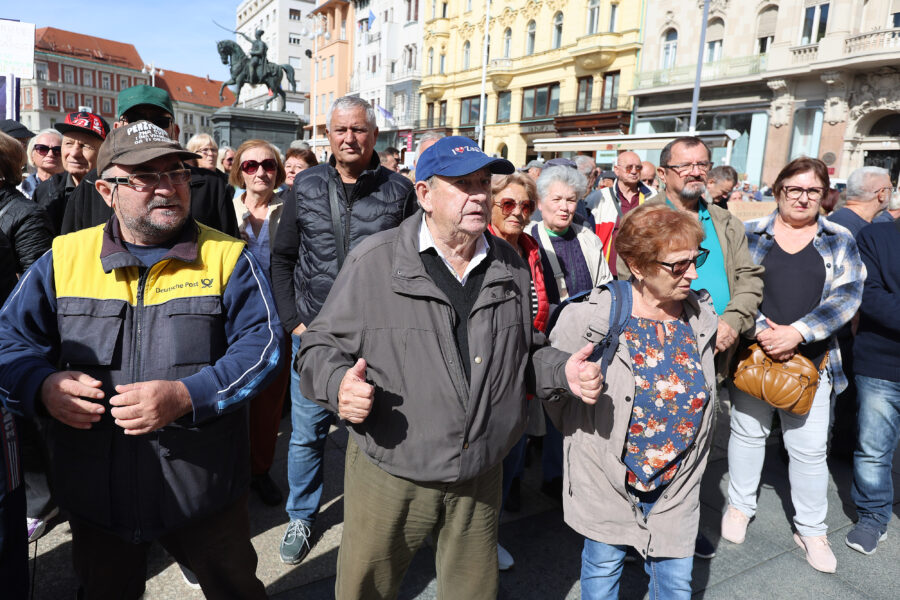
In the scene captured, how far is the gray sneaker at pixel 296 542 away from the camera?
10.3ft

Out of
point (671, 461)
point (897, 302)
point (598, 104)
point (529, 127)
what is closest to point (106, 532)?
point (671, 461)

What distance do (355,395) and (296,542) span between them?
1.71 m

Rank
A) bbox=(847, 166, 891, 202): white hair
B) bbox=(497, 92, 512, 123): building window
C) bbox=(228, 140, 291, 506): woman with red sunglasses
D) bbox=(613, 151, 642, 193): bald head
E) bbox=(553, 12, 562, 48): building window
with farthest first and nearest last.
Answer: bbox=(497, 92, 512, 123): building window < bbox=(553, 12, 562, 48): building window < bbox=(613, 151, 642, 193): bald head < bbox=(847, 166, 891, 202): white hair < bbox=(228, 140, 291, 506): woman with red sunglasses

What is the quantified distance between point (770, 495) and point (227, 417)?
149 inches

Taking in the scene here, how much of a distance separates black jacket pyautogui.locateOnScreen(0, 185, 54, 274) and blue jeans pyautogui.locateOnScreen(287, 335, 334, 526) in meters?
1.37

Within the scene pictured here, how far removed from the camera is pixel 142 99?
12.7ft

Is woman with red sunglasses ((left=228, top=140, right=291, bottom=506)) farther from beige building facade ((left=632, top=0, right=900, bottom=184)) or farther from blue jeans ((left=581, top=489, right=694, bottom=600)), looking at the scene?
beige building facade ((left=632, top=0, right=900, bottom=184))

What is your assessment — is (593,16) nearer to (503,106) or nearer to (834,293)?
(503,106)

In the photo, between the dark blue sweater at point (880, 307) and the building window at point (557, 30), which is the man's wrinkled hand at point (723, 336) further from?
the building window at point (557, 30)

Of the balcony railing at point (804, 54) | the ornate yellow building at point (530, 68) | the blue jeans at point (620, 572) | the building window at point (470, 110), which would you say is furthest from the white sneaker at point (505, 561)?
the building window at point (470, 110)

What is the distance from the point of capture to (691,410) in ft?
8.16

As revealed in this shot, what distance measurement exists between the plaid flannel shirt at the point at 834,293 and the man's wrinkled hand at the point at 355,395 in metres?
2.35

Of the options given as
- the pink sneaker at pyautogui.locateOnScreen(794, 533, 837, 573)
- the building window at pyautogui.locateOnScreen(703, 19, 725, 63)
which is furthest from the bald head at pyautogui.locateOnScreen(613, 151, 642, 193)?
the building window at pyautogui.locateOnScreen(703, 19, 725, 63)

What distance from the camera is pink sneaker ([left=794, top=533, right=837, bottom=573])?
3.30 meters
